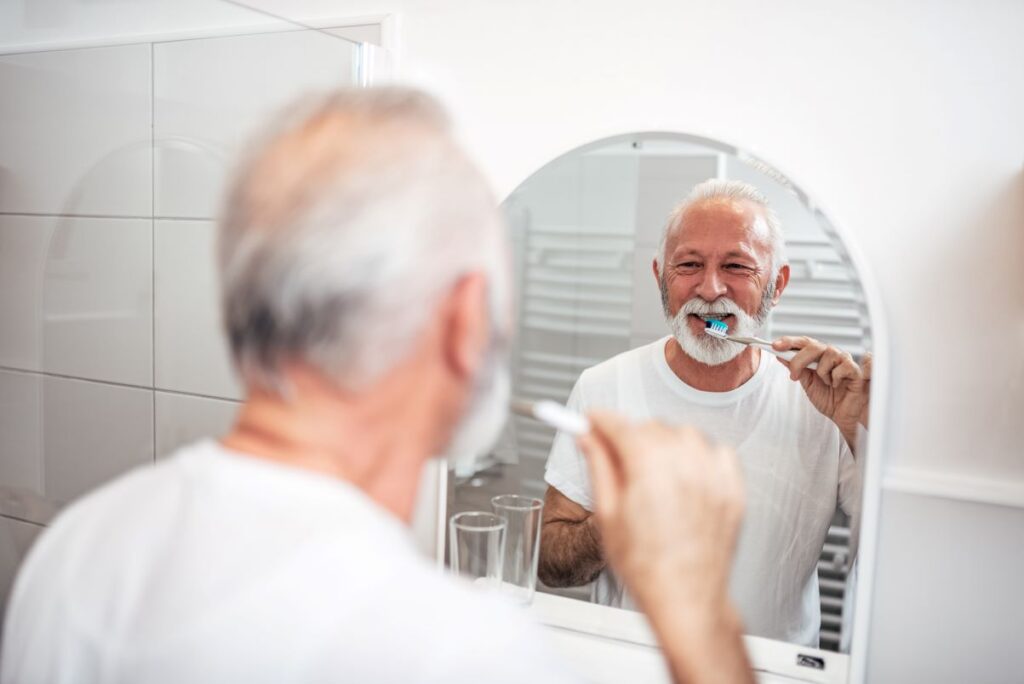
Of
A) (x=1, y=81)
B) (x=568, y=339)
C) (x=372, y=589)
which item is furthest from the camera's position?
(x=568, y=339)

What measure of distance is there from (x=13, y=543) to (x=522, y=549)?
0.60 meters

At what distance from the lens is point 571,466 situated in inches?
46.9

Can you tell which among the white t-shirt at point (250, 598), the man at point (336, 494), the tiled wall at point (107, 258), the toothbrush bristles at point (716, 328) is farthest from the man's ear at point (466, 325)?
the toothbrush bristles at point (716, 328)

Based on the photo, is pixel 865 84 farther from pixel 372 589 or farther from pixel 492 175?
pixel 372 589

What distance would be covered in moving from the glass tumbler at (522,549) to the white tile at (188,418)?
39 cm

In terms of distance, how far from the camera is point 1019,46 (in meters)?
0.96

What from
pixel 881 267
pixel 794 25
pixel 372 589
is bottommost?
pixel 372 589

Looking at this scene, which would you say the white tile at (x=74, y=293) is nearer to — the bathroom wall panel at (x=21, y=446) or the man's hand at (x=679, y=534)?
the bathroom wall panel at (x=21, y=446)

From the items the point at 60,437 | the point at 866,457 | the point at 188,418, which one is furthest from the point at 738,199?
the point at 60,437

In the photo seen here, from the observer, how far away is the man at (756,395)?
1.06 m

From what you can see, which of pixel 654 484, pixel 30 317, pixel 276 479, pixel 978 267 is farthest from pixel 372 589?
pixel 978 267

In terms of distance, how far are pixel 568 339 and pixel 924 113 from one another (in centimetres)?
49

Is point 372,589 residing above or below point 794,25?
below

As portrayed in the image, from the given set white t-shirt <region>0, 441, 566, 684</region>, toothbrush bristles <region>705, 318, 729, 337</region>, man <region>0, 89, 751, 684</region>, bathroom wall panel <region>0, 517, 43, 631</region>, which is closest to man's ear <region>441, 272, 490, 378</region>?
man <region>0, 89, 751, 684</region>
